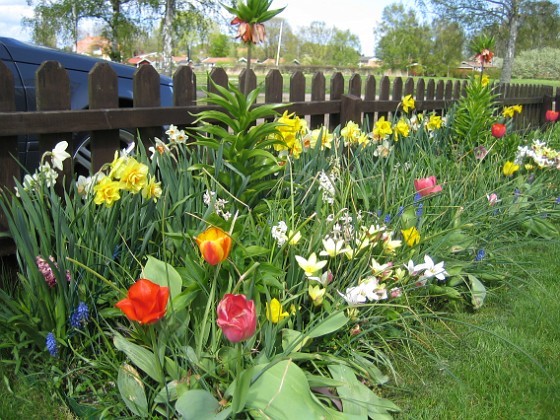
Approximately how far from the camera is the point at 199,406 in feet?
5.78

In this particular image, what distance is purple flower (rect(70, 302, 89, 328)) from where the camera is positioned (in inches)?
81.1

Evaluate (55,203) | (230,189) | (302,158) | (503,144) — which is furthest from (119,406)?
(503,144)

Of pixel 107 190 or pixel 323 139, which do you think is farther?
pixel 323 139

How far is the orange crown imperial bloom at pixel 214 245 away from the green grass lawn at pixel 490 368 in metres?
0.92

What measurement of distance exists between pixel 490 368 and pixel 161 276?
140 centimetres

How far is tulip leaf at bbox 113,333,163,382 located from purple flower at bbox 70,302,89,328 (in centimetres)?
17

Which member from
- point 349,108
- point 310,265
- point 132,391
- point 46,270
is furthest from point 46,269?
point 349,108

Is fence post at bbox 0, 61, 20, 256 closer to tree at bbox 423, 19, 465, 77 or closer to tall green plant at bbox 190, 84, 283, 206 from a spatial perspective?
tall green plant at bbox 190, 84, 283, 206

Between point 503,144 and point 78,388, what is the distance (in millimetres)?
4665

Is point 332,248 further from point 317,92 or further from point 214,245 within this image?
point 317,92

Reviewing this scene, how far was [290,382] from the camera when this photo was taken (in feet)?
6.12

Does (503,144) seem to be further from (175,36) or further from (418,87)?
(175,36)

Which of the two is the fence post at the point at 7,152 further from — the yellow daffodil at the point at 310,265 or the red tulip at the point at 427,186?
the red tulip at the point at 427,186

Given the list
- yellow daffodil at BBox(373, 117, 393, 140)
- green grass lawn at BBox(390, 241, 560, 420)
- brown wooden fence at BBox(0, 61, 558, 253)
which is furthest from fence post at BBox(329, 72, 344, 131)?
green grass lawn at BBox(390, 241, 560, 420)
